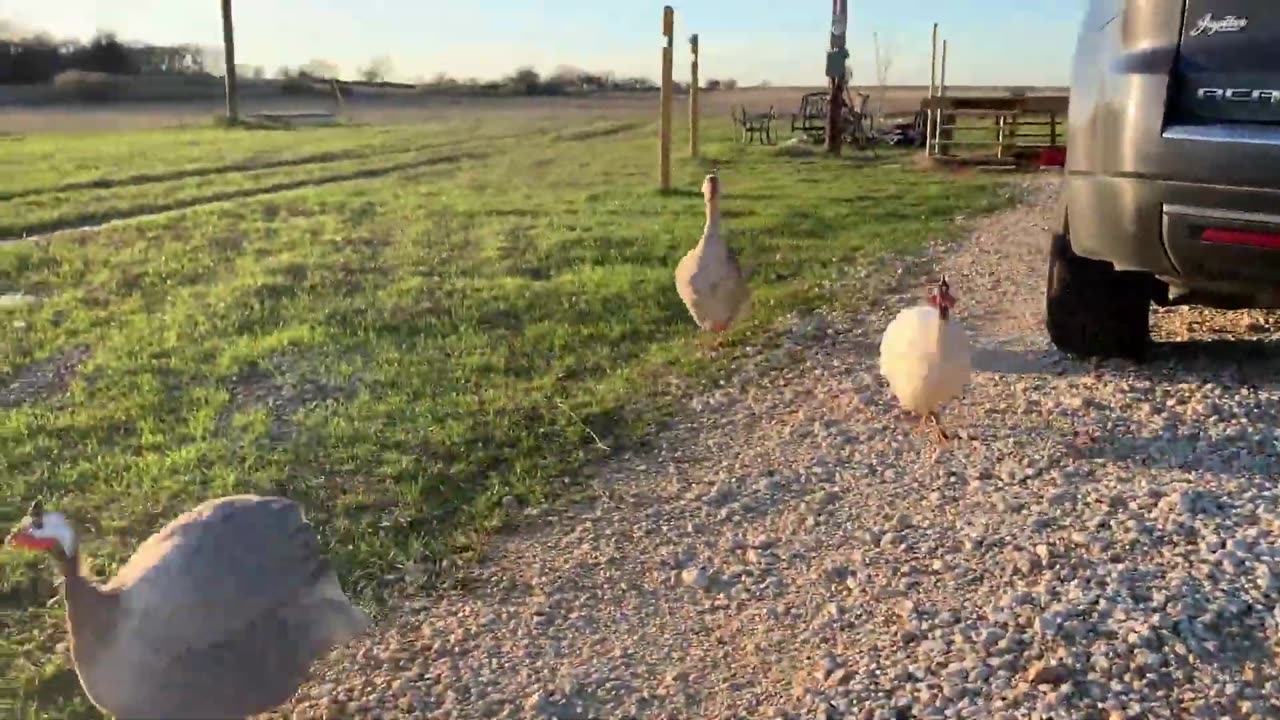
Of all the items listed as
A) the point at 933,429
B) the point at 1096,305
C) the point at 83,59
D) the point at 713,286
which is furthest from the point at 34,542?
the point at 83,59

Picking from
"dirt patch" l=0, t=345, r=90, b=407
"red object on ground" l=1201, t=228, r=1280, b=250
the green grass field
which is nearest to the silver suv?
"red object on ground" l=1201, t=228, r=1280, b=250

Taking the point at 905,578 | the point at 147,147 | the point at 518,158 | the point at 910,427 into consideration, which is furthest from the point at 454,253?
the point at 147,147

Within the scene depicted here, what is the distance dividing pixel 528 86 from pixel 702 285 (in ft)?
163

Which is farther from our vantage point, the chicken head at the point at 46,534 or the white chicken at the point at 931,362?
the white chicken at the point at 931,362

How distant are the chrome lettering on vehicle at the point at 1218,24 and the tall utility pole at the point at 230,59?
91.9ft

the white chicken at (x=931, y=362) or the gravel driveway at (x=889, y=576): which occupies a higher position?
the white chicken at (x=931, y=362)

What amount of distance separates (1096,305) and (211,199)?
11.6m

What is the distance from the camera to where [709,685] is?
318 centimetres

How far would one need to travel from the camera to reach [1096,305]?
18.8 feet

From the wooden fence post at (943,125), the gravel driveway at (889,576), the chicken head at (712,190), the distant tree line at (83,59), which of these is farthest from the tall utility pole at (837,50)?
the distant tree line at (83,59)

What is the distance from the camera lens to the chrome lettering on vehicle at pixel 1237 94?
424 centimetres

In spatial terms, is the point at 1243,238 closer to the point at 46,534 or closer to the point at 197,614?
the point at 197,614

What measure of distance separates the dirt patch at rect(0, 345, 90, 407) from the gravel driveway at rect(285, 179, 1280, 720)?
3.08m

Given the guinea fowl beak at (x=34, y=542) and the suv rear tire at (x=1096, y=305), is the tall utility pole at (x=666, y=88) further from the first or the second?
the guinea fowl beak at (x=34, y=542)
